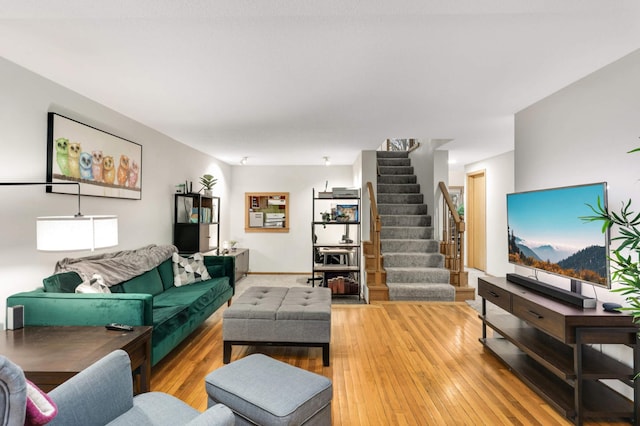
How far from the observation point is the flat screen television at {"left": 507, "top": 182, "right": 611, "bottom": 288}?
2113 mm

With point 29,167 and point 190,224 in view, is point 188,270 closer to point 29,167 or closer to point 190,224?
point 190,224

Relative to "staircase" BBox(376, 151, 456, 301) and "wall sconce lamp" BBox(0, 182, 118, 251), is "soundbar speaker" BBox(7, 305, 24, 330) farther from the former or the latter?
"staircase" BBox(376, 151, 456, 301)

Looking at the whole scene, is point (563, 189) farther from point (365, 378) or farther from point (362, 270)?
point (362, 270)

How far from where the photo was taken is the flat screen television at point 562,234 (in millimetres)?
2113

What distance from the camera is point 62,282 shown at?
7.97ft

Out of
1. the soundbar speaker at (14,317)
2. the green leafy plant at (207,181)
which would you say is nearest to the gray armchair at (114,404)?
the soundbar speaker at (14,317)

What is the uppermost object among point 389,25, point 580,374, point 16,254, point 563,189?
point 389,25

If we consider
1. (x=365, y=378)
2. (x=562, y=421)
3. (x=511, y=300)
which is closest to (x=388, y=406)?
Answer: (x=365, y=378)

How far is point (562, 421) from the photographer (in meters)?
2.01

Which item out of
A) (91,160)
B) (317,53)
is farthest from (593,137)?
(91,160)

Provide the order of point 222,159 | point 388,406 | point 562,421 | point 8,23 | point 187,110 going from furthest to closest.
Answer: point 222,159, point 187,110, point 388,406, point 562,421, point 8,23

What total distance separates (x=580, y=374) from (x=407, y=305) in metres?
2.56

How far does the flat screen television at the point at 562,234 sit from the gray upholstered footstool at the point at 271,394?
1.82 m

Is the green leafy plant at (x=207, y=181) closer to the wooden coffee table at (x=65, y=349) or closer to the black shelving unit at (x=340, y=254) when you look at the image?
the black shelving unit at (x=340, y=254)
